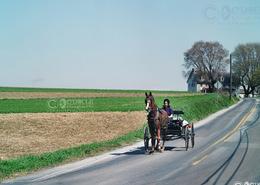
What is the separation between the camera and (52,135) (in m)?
26.3

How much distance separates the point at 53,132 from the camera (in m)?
27.8

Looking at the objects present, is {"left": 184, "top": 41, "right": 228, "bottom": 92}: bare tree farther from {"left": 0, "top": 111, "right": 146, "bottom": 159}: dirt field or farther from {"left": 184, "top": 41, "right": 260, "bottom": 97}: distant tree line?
{"left": 0, "top": 111, "right": 146, "bottom": 159}: dirt field

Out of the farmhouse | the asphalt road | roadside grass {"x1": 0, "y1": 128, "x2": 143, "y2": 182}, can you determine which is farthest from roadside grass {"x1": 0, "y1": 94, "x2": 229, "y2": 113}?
the farmhouse

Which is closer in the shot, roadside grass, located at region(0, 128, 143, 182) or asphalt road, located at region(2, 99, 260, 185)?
asphalt road, located at region(2, 99, 260, 185)

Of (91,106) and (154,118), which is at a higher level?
(154,118)

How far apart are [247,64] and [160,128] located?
427 ft

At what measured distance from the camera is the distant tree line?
134000 mm

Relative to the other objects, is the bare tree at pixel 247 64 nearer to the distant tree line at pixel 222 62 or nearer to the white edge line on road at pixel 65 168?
the distant tree line at pixel 222 62

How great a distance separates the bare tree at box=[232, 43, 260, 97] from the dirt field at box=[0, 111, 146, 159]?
109 m

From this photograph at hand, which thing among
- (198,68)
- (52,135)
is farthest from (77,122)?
(198,68)

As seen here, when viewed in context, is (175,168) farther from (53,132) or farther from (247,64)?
(247,64)

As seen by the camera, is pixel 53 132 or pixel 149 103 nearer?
pixel 149 103

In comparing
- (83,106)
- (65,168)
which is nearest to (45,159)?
(65,168)

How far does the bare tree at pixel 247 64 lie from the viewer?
143m
